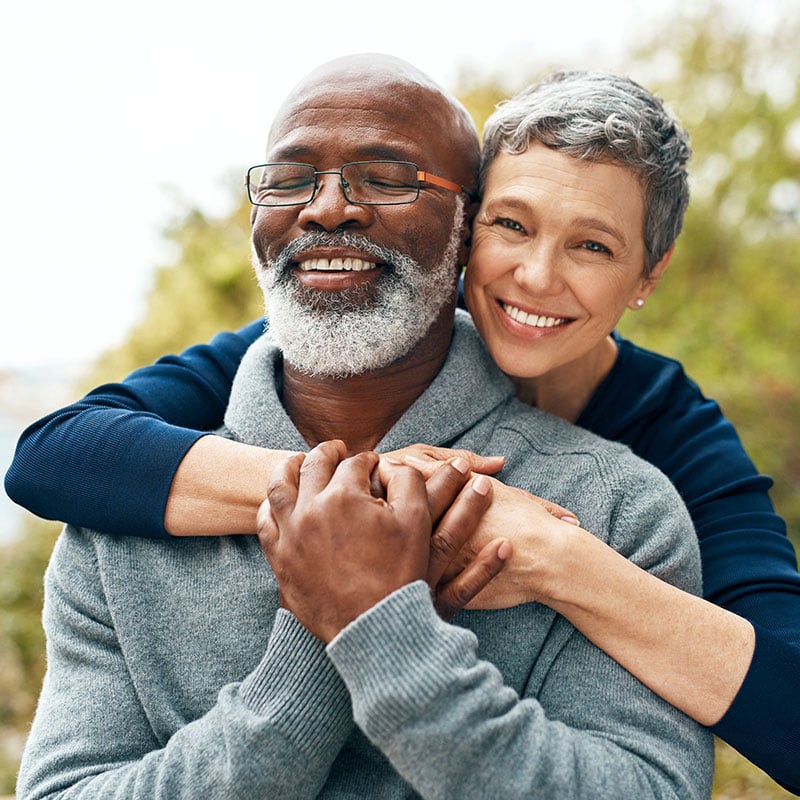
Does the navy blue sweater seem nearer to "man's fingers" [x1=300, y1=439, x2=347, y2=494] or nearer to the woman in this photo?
the woman

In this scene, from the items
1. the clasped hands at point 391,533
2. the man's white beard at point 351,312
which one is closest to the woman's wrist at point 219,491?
the clasped hands at point 391,533

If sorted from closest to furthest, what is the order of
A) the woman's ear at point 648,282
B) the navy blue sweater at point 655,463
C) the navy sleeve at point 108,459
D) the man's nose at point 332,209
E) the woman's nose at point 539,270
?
the navy blue sweater at point 655,463 → the navy sleeve at point 108,459 → the man's nose at point 332,209 → the woman's nose at point 539,270 → the woman's ear at point 648,282

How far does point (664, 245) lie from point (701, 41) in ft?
21.2

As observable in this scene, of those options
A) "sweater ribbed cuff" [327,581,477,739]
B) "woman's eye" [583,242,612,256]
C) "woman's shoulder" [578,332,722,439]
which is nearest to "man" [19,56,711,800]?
"sweater ribbed cuff" [327,581,477,739]

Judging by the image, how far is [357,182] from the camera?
6.63 feet

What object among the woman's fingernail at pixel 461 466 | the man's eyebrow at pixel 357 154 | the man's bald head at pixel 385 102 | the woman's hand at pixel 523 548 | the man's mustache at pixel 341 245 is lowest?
the woman's hand at pixel 523 548

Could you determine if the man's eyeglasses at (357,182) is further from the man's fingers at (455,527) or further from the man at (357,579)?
the man's fingers at (455,527)

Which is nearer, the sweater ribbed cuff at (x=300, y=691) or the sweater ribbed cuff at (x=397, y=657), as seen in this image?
the sweater ribbed cuff at (x=397, y=657)

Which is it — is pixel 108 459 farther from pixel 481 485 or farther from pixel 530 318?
pixel 530 318

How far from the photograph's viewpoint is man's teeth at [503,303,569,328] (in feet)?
7.27

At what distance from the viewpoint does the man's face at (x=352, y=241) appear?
79.6 inches

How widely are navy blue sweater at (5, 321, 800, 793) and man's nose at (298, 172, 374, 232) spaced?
0.53 m

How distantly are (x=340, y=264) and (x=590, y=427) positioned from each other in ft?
2.98

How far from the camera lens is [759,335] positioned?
7.57m
